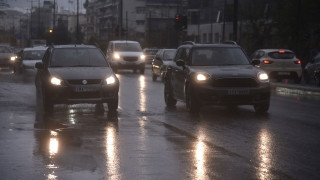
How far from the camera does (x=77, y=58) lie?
1750 centimetres

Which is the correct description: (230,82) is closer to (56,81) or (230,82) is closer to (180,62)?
(180,62)

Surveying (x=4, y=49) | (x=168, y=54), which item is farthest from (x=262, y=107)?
(x=4, y=49)

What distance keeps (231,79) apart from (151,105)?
360cm

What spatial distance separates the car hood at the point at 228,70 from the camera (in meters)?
16.1

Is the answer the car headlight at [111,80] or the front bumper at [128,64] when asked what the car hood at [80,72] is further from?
the front bumper at [128,64]

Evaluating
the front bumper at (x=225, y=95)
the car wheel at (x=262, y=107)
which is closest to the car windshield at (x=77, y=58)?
the front bumper at (x=225, y=95)

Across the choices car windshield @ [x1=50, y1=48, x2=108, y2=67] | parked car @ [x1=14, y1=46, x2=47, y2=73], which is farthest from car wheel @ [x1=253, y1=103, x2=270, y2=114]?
parked car @ [x1=14, y1=46, x2=47, y2=73]

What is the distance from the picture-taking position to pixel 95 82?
16.1 m

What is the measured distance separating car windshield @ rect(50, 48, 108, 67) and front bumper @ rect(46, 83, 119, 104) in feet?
4.36

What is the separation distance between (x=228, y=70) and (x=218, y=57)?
123 cm

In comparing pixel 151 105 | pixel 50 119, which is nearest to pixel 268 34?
pixel 151 105

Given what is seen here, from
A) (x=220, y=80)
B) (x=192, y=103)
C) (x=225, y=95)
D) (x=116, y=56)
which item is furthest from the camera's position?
(x=116, y=56)

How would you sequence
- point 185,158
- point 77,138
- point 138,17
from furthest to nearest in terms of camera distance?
1. point 138,17
2. point 77,138
3. point 185,158

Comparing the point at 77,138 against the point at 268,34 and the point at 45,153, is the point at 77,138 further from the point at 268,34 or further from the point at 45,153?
the point at 268,34
